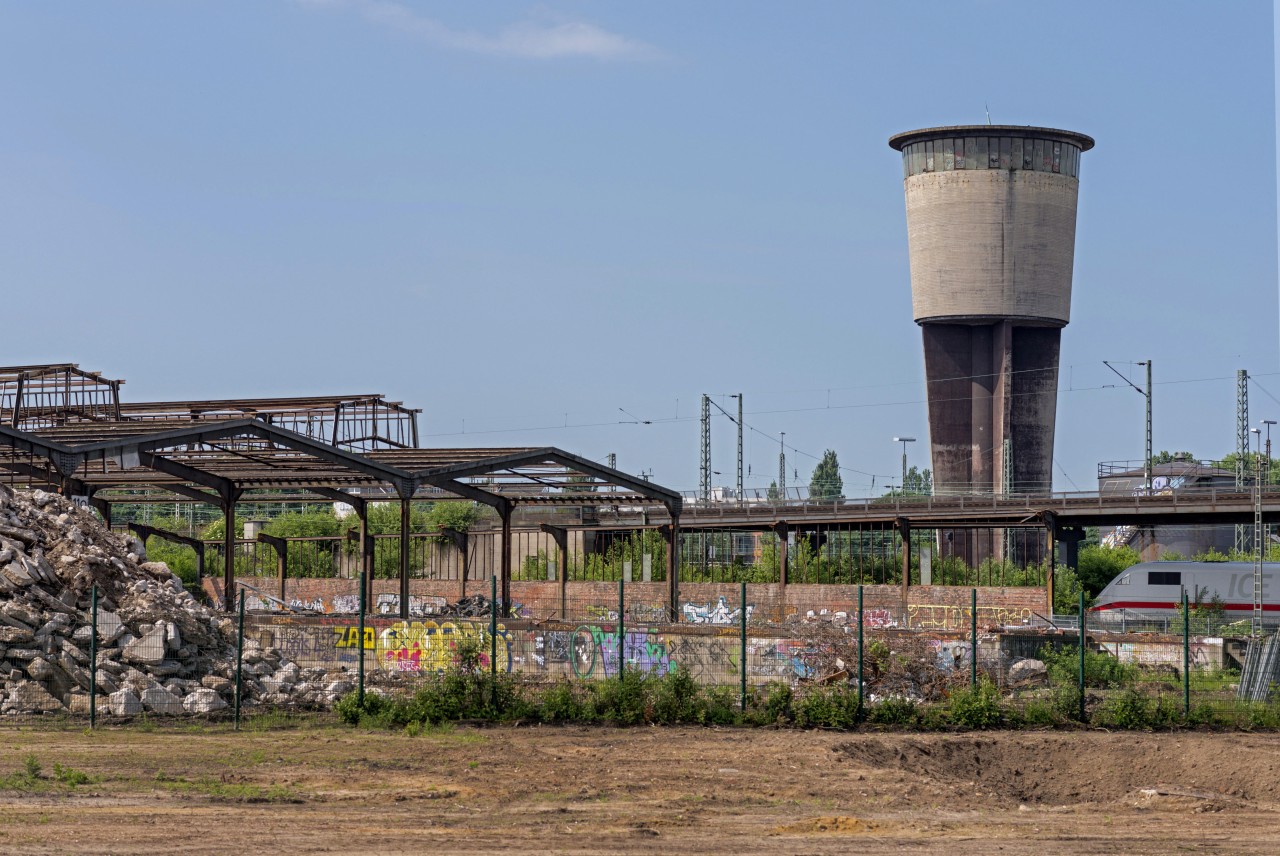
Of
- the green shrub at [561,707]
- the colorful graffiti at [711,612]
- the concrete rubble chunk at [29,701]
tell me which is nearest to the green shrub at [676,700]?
the green shrub at [561,707]

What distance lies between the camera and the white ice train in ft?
166

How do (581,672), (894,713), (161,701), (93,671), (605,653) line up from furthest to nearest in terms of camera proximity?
(605,653)
(581,672)
(894,713)
(161,701)
(93,671)

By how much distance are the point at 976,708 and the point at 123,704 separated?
1280 centimetres

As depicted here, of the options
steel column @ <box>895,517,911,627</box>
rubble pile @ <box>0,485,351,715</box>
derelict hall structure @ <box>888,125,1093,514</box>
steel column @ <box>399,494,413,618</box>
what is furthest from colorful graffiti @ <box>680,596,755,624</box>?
rubble pile @ <box>0,485,351,715</box>

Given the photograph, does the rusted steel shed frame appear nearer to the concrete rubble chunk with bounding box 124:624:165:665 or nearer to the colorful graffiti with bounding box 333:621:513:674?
the colorful graffiti with bounding box 333:621:513:674

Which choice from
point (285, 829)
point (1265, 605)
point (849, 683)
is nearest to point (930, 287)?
point (1265, 605)

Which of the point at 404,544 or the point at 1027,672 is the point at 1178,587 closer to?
the point at 1027,672

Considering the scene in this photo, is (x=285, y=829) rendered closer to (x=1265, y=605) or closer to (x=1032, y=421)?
(x=1265, y=605)

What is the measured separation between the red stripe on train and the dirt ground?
30.3 meters

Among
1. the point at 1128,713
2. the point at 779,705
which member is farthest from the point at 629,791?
the point at 1128,713

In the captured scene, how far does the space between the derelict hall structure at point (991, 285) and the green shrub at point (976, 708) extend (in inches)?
2118

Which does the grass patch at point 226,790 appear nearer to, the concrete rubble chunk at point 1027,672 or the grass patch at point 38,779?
the grass patch at point 38,779

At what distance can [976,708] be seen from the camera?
72.2 feet

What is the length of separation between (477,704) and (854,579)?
40992 mm
